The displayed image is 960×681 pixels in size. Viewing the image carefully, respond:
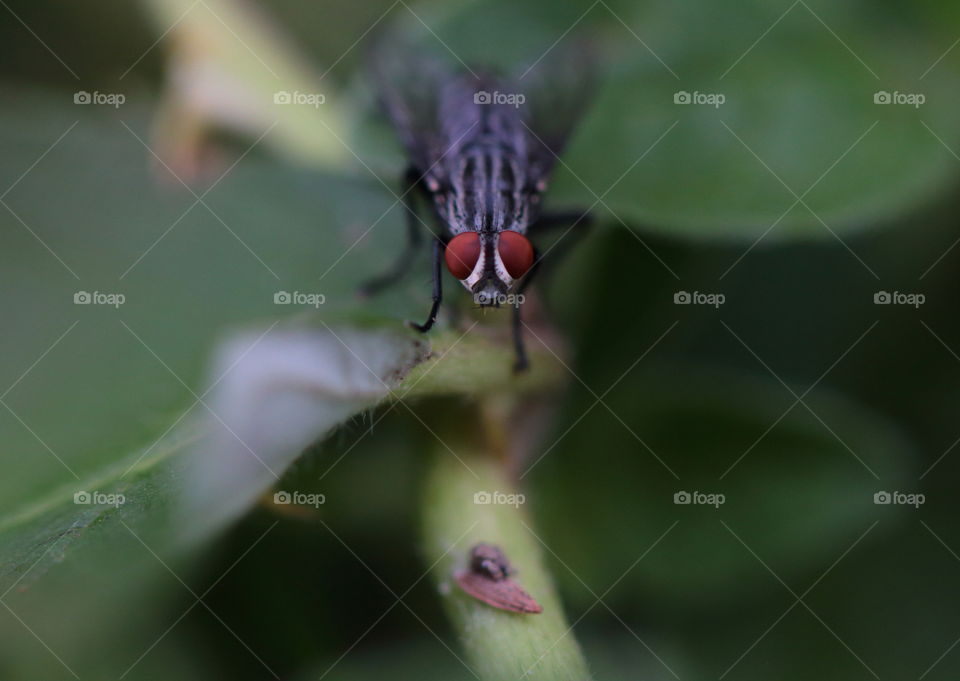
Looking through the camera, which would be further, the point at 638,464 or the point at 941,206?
the point at 941,206

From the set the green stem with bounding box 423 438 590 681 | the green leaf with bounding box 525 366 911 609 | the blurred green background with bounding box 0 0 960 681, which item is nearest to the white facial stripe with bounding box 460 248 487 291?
the blurred green background with bounding box 0 0 960 681

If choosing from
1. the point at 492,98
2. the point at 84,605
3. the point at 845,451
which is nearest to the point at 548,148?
the point at 492,98

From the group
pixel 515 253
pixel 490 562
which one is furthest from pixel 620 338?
pixel 490 562

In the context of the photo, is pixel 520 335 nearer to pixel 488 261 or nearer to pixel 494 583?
pixel 488 261

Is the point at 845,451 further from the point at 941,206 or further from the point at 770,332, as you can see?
the point at 941,206

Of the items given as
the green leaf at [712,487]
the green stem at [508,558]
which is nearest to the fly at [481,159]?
the green stem at [508,558]

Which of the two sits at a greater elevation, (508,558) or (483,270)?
(483,270)
